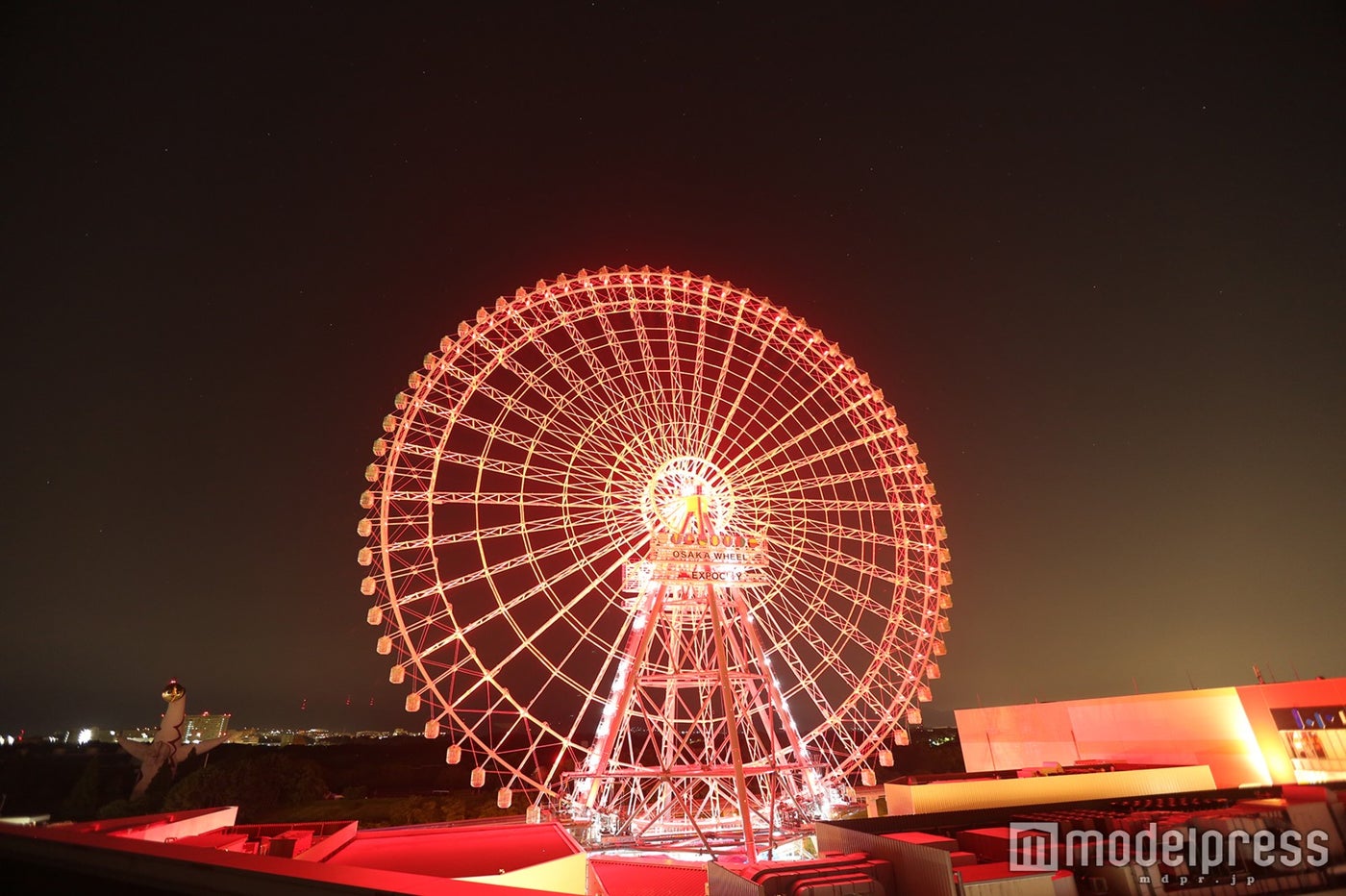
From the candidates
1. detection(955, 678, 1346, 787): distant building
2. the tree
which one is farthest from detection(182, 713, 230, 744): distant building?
detection(955, 678, 1346, 787): distant building

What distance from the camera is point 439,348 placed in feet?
69.7

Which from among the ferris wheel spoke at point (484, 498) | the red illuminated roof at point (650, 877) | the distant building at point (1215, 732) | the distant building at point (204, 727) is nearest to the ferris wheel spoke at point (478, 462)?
the ferris wheel spoke at point (484, 498)

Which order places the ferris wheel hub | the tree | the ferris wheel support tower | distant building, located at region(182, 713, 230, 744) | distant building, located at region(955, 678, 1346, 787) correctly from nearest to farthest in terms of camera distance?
1. the ferris wheel support tower
2. the ferris wheel hub
3. distant building, located at region(955, 678, 1346, 787)
4. the tree
5. distant building, located at region(182, 713, 230, 744)

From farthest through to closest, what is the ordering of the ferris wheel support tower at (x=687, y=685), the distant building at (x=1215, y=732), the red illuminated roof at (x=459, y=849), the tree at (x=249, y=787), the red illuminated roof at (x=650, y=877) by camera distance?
the tree at (x=249, y=787) → the distant building at (x=1215, y=732) → the ferris wheel support tower at (x=687, y=685) → the red illuminated roof at (x=459, y=849) → the red illuminated roof at (x=650, y=877)

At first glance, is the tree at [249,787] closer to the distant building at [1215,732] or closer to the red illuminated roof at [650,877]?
the red illuminated roof at [650,877]

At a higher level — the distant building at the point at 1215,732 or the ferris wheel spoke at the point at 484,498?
the ferris wheel spoke at the point at 484,498

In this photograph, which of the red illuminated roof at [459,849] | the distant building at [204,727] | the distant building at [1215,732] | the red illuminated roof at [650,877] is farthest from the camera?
the distant building at [204,727]

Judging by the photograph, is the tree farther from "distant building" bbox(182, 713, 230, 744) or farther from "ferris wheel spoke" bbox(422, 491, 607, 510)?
"distant building" bbox(182, 713, 230, 744)

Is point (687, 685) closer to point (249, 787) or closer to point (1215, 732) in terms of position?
point (1215, 732)

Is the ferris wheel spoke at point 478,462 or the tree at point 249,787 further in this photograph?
the tree at point 249,787

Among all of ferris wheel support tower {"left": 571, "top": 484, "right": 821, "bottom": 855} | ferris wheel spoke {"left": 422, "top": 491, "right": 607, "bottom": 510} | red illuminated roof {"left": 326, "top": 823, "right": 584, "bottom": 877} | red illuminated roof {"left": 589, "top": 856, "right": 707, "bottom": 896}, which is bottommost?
red illuminated roof {"left": 589, "top": 856, "right": 707, "bottom": 896}

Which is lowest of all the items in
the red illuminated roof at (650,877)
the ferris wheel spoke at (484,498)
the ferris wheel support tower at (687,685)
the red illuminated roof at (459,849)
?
the red illuminated roof at (650,877)

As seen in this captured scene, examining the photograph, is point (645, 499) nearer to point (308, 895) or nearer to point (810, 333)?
point (810, 333)

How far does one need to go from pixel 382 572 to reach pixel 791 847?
13115 millimetres
